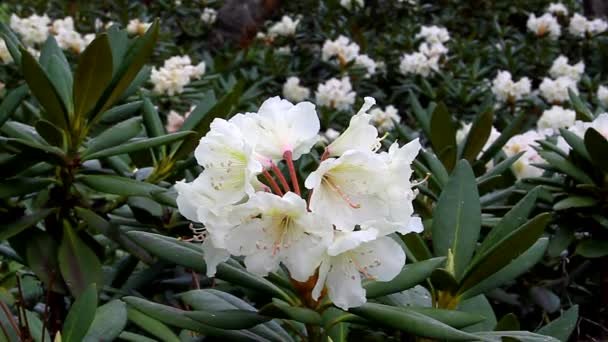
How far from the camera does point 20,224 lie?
1.51 m

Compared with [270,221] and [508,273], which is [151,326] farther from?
[508,273]

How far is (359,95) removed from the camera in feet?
14.3

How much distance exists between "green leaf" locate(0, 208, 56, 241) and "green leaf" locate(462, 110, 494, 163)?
1.03 meters

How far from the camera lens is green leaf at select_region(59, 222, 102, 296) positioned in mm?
1485

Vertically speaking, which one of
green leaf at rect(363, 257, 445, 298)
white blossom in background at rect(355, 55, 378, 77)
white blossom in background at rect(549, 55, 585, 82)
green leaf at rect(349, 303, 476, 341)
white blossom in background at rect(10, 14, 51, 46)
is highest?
green leaf at rect(363, 257, 445, 298)

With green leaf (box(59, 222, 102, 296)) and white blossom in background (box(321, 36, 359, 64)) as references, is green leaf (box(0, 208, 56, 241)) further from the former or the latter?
white blossom in background (box(321, 36, 359, 64))

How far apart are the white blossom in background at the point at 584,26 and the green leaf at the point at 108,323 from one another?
4305mm

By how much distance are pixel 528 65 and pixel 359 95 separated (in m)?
1.05

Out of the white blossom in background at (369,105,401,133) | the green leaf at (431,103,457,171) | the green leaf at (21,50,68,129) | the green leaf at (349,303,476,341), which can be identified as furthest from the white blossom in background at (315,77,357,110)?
the green leaf at (349,303,476,341)

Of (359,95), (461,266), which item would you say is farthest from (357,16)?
(461,266)

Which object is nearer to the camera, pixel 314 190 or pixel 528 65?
pixel 314 190

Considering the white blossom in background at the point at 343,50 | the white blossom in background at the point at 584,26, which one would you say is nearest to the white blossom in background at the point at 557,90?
the white blossom in background at the point at 343,50

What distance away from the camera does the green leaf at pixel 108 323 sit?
1.21 metres

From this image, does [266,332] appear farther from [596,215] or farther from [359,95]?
[359,95]
